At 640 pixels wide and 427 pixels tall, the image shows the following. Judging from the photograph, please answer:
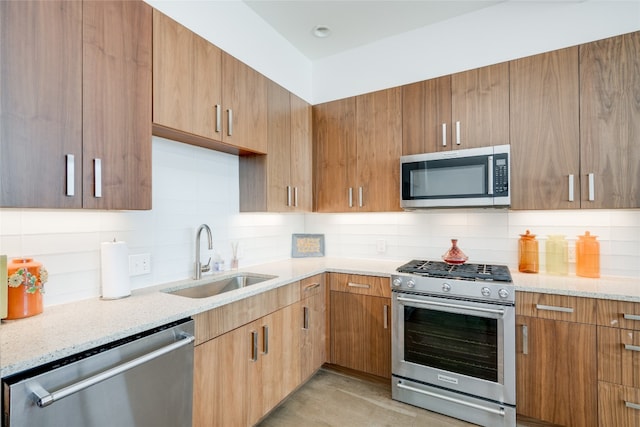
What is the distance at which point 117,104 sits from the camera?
1429 mm

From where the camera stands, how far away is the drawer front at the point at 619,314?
1.65 metres

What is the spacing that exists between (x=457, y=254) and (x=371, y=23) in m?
1.98

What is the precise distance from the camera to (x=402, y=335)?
2.21 meters

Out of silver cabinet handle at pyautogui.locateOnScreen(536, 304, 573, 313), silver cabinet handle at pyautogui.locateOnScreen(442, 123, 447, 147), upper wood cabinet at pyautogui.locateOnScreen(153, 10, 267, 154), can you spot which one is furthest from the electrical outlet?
silver cabinet handle at pyautogui.locateOnScreen(536, 304, 573, 313)

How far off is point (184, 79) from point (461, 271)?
6.85ft

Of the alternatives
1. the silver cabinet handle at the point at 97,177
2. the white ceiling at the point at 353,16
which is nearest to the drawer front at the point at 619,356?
the white ceiling at the point at 353,16

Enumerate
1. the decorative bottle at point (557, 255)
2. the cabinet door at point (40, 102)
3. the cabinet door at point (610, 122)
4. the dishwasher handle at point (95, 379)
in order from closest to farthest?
the dishwasher handle at point (95, 379)
the cabinet door at point (40, 102)
the cabinet door at point (610, 122)
the decorative bottle at point (557, 255)

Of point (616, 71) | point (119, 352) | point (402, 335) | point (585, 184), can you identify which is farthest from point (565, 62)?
point (119, 352)

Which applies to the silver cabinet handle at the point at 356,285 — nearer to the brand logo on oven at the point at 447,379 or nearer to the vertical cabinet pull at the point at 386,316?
the vertical cabinet pull at the point at 386,316

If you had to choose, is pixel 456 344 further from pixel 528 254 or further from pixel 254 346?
pixel 254 346

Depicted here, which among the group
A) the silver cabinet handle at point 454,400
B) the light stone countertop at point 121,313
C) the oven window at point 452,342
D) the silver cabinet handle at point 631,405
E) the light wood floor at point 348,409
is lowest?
the light wood floor at point 348,409

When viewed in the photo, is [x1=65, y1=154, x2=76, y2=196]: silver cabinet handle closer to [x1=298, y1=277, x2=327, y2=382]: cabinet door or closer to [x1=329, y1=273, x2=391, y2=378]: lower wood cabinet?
[x1=298, y1=277, x2=327, y2=382]: cabinet door

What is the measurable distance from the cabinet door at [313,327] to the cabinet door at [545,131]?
1.52 meters

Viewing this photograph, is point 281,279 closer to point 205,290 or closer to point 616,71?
point 205,290
